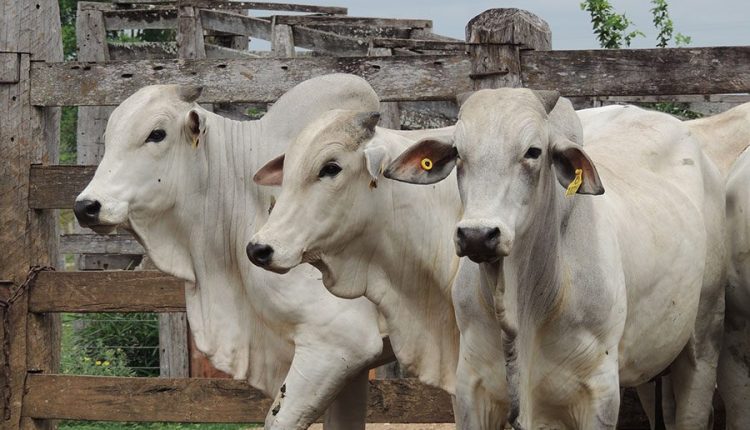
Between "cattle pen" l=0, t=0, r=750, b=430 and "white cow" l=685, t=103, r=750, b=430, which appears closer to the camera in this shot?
"white cow" l=685, t=103, r=750, b=430

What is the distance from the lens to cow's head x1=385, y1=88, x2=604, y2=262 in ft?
13.7

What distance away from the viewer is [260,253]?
489cm

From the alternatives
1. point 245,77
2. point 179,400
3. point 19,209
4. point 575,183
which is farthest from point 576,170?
point 19,209

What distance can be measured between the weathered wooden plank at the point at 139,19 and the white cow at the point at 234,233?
5.56 m

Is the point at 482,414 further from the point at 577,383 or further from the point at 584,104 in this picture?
the point at 584,104

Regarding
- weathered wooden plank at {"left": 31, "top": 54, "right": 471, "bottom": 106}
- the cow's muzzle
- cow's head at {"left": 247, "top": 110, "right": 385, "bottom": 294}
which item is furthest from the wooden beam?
the cow's muzzle

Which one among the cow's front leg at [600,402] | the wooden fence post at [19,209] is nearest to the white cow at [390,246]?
the cow's front leg at [600,402]

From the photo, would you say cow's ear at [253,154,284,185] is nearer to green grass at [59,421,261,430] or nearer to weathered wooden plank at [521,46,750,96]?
weathered wooden plank at [521,46,750,96]

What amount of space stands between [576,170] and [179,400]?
3.15 metres

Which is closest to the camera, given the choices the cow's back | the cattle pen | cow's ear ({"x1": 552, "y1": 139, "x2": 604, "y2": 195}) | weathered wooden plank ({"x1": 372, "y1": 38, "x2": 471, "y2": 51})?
cow's ear ({"x1": 552, "y1": 139, "x2": 604, "y2": 195})

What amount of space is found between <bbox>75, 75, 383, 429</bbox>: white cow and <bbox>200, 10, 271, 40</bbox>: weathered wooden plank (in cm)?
524

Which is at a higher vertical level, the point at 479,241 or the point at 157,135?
the point at 157,135

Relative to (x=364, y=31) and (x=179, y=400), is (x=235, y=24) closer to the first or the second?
(x=364, y=31)

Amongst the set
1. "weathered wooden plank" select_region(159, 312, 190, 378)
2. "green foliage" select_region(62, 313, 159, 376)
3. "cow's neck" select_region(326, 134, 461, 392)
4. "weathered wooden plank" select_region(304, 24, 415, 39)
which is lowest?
"green foliage" select_region(62, 313, 159, 376)
